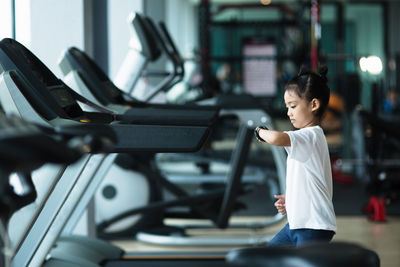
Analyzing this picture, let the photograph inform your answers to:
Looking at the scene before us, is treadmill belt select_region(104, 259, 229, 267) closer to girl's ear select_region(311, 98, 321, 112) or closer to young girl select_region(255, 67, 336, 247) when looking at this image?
young girl select_region(255, 67, 336, 247)

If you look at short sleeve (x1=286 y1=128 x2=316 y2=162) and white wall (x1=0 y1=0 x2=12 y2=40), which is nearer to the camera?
short sleeve (x1=286 y1=128 x2=316 y2=162)

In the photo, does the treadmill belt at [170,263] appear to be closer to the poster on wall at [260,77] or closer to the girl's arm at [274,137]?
the girl's arm at [274,137]

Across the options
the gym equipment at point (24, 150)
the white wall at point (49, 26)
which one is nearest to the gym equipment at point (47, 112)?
the gym equipment at point (24, 150)

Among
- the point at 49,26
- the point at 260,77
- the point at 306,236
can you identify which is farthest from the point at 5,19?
the point at 260,77

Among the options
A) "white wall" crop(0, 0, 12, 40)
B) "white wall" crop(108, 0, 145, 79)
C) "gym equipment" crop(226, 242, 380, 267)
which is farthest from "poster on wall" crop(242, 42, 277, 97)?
"gym equipment" crop(226, 242, 380, 267)

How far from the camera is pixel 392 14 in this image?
15422 millimetres

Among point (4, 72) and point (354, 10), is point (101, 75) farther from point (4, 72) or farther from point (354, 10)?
point (354, 10)

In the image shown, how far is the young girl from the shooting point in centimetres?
200

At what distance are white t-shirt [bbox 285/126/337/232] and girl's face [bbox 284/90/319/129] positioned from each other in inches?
1.7

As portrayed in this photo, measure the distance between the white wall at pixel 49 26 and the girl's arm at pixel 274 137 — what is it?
164 centimetres

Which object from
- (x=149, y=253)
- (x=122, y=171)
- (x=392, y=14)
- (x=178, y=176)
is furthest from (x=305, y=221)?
(x=392, y=14)

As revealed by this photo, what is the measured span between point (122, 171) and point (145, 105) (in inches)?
57.8

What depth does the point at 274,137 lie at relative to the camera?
194 cm

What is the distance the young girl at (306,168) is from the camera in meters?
2.00
